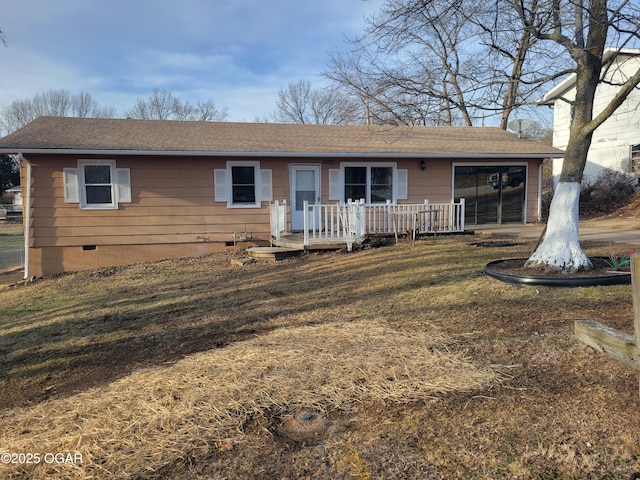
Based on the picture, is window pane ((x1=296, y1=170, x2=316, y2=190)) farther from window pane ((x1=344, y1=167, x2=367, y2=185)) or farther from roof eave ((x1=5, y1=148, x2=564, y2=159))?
window pane ((x1=344, y1=167, x2=367, y2=185))

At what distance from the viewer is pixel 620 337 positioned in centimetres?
299

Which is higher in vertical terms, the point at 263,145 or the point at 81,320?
the point at 263,145

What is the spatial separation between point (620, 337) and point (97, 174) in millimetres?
11721

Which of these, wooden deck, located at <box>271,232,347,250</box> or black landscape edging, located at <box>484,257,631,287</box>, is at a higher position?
wooden deck, located at <box>271,232,347,250</box>

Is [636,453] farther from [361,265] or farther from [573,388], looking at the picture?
[361,265]

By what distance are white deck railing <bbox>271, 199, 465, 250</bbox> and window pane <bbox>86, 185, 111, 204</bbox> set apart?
410 cm

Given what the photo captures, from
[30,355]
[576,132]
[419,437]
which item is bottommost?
[30,355]

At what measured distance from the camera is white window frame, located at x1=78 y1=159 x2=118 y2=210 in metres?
11.6

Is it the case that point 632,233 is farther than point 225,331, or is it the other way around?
point 632,233

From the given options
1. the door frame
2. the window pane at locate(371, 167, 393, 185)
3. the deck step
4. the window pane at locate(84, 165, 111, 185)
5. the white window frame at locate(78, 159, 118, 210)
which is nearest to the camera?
the deck step

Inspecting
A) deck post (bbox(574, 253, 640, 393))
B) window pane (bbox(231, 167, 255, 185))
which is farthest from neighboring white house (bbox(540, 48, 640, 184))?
deck post (bbox(574, 253, 640, 393))

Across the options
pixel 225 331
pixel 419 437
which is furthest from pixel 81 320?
pixel 419 437

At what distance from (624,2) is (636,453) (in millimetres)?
5004

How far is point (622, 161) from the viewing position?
61.4ft
